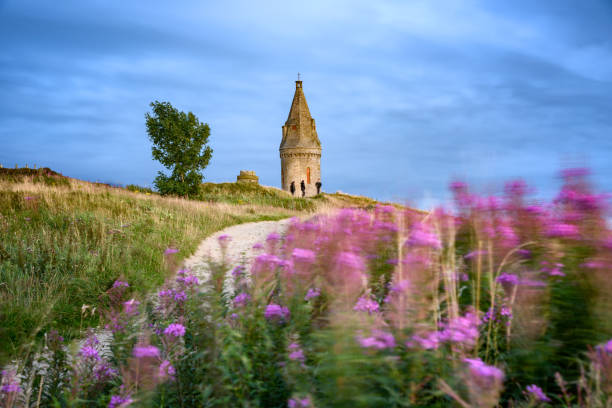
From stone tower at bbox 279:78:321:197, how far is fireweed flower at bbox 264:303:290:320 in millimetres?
43769

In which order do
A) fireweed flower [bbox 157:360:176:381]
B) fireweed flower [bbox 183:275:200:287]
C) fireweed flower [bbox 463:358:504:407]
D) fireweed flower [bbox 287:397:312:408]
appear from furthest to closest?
1. fireweed flower [bbox 183:275:200:287]
2. fireweed flower [bbox 157:360:176:381]
3. fireweed flower [bbox 287:397:312:408]
4. fireweed flower [bbox 463:358:504:407]

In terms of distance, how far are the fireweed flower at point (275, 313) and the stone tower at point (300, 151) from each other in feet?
144

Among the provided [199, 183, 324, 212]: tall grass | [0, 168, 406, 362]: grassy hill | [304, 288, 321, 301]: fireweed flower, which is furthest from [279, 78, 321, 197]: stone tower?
[304, 288, 321, 301]: fireweed flower

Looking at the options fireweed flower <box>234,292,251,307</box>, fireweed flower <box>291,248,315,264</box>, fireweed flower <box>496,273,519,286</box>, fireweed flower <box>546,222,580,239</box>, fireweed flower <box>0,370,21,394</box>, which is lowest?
fireweed flower <box>0,370,21,394</box>

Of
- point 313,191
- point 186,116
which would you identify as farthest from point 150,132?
point 313,191

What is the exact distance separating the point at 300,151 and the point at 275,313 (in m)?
44.5

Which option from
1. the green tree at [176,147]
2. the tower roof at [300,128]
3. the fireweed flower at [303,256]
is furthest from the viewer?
the tower roof at [300,128]

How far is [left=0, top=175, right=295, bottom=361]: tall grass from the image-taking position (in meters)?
5.34

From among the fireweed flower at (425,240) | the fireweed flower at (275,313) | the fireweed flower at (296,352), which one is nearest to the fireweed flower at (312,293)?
the fireweed flower at (275,313)

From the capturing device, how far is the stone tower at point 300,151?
153 ft

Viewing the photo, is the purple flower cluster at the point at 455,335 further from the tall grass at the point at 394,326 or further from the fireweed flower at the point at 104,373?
Result: the fireweed flower at the point at 104,373

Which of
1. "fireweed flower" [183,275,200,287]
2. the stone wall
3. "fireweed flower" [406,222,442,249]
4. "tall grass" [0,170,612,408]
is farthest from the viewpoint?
the stone wall

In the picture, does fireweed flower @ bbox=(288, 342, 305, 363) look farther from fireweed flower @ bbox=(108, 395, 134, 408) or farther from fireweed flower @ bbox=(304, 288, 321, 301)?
fireweed flower @ bbox=(108, 395, 134, 408)

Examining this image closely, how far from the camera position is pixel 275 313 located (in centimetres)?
250
